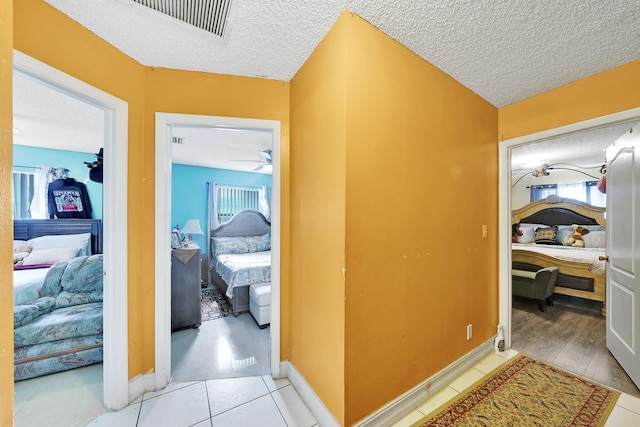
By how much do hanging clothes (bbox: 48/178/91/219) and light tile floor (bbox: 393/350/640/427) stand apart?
540cm

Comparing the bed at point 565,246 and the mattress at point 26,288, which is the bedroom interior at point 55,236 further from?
the bed at point 565,246

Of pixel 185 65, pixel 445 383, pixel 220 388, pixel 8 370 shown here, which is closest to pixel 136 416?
pixel 220 388

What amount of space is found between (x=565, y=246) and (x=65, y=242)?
27.6ft

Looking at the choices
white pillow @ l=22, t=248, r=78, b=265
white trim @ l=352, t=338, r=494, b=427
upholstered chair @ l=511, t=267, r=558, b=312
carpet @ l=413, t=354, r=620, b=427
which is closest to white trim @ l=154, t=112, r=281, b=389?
white trim @ l=352, t=338, r=494, b=427

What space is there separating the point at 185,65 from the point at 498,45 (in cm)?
216

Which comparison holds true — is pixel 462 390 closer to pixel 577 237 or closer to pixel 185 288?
pixel 185 288

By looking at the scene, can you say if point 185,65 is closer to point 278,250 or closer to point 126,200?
point 126,200

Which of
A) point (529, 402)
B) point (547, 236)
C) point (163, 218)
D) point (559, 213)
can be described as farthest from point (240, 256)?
point (559, 213)

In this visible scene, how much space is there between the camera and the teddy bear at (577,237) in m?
4.35

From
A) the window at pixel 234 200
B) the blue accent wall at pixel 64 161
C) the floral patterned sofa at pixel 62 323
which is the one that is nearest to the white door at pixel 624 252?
the floral patterned sofa at pixel 62 323

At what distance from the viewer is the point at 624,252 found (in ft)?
6.61

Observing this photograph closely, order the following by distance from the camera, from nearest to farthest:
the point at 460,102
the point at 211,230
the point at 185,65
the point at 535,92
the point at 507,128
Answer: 1. the point at 185,65
2. the point at 460,102
3. the point at 535,92
4. the point at 507,128
5. the point at 211,230

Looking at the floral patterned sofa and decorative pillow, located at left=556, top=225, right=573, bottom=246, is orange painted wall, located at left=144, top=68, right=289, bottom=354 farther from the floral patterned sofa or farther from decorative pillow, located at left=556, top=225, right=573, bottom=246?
decorative pillow, located at left=556, top=225, right=573, bottom=246

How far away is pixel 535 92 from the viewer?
211 centimetres
